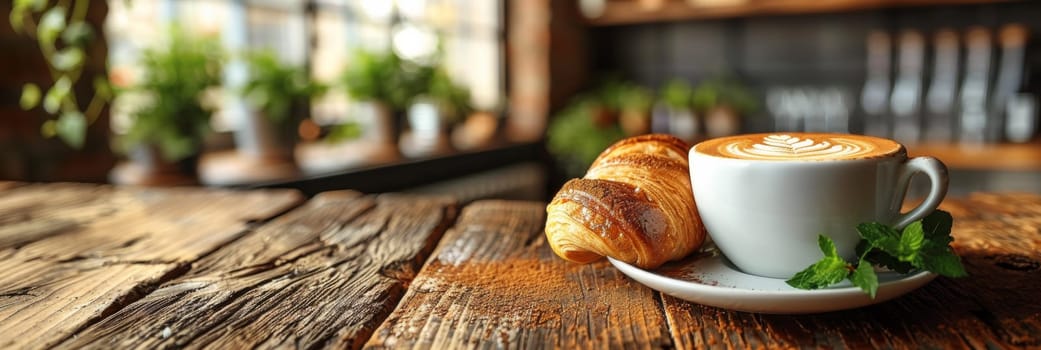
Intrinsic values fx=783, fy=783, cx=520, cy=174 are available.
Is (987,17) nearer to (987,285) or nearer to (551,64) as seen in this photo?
(551,64)

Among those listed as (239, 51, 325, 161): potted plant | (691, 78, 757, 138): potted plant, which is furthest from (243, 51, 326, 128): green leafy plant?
(691, 78, 757, 138): potted plant

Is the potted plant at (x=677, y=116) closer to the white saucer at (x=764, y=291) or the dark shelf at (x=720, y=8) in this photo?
the dark shelf at (x=720, y=8)

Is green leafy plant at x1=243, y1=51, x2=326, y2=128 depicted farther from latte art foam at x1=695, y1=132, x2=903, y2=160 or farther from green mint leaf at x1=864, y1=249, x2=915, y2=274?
green mint leaf at x1=864, y1=249, x2=915, y2=274

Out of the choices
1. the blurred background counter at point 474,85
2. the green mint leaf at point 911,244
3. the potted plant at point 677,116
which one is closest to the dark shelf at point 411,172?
the blurred background counter at point 474,85

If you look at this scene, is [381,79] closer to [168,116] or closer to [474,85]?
[168,116]

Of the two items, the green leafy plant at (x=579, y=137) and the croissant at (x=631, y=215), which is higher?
the croissant at (x=631, y=215)

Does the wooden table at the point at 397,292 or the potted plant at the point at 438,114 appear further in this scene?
the potted plant at the point at 438,114
